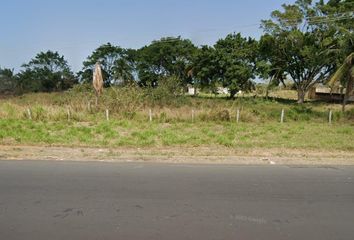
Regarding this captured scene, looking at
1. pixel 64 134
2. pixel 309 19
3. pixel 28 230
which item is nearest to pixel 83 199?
pixel 28 230

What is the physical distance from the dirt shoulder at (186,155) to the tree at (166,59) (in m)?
48.8

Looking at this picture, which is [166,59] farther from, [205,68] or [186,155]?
[186,155]

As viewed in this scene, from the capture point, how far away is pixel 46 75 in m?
67.1

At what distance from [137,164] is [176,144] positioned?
3.30 m

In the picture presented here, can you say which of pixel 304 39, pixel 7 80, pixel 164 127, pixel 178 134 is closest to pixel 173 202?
pixel 178 134

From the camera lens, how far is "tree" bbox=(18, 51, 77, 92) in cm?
6419

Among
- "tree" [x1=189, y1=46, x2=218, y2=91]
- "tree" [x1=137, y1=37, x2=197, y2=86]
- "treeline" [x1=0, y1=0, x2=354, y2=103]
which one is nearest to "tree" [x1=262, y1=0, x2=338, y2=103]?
"treeline" [x1=0, y1=0, x2=354, y2=103]

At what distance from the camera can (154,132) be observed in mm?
13492

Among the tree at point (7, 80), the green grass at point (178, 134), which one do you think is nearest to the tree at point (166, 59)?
the tree at point (7, 80)

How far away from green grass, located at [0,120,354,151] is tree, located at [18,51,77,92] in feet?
174

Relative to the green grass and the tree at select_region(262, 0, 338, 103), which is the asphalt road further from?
the tree at select_region(262, 0, 338, 103)

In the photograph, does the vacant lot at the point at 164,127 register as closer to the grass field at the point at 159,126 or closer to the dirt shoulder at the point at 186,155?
the grass field at the point at 159,126

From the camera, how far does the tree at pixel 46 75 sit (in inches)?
2527

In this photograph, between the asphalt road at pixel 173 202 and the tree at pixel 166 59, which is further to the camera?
the tree at pixel 166 59
